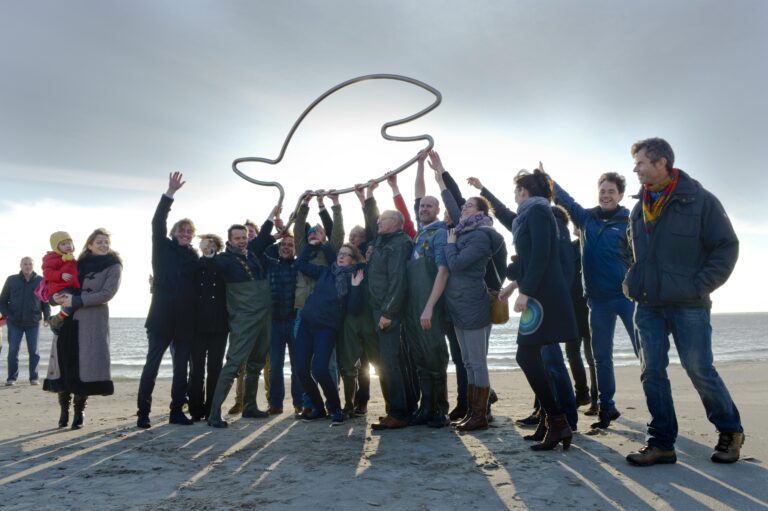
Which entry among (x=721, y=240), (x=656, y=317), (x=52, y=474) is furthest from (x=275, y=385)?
(x=721, y=240)

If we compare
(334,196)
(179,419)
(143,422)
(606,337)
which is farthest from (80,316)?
(606,337)

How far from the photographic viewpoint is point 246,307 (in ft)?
19.6

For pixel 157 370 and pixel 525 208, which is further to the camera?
pixel 157 370

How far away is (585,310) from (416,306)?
78.4 inches

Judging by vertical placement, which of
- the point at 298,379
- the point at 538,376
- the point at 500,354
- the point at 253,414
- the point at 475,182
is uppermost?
the point at 475,182

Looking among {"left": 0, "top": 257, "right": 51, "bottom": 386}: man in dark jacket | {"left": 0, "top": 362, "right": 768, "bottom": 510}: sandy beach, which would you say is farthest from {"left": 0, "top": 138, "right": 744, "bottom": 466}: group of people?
{"left": 0, "top": 257, "right": 51, "bottom": 386}: man in dark jacket

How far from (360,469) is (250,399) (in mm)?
2944

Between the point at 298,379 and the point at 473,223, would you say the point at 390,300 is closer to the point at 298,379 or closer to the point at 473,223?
the point at 473,223

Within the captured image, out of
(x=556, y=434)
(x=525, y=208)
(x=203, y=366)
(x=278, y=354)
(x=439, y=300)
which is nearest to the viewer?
(x=556, y=434)

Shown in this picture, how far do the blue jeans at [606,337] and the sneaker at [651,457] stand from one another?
1.24 metres

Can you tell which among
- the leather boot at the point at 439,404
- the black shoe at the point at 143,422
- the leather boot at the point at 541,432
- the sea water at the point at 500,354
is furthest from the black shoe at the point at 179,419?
the sea water at the point at 500,354

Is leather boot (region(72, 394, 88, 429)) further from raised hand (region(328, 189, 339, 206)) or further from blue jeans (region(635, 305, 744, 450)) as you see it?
blue jeans (region(635, 305, 744, 450))

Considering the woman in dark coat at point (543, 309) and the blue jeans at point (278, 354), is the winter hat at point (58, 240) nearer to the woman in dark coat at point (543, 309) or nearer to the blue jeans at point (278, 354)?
the blue jeans at point (278, 354)

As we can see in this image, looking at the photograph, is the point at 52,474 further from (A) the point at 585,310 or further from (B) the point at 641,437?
(A) the point at 585,310
